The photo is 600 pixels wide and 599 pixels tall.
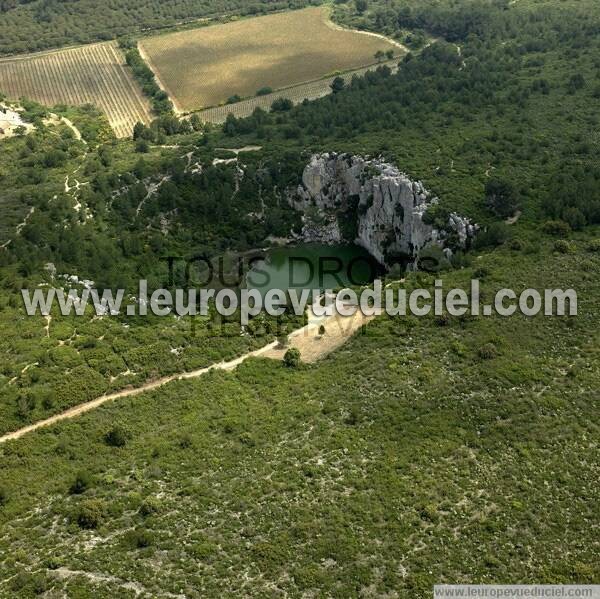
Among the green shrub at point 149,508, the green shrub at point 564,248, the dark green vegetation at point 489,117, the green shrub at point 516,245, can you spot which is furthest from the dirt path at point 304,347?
the dark green vegetation at point 489,117

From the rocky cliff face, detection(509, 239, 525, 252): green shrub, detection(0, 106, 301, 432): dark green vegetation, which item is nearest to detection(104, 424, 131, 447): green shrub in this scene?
detection(0, 106, 301, 432): dark green vegetation

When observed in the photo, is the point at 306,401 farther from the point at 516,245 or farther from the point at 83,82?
the point at 83,82

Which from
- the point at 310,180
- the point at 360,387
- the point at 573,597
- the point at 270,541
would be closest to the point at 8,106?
the point at 310,180

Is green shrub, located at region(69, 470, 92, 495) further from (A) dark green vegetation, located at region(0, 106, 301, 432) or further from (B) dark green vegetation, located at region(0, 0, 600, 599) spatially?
(A) dark green vegetation, located at region(0, 106, 301, 432)

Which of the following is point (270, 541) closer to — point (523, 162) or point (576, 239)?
point (576, 239)

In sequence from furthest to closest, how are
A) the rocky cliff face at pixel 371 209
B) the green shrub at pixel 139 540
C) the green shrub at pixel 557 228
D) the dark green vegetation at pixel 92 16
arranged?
the dark green vegetation at pixel 92 16
the rocky cliff face at pixel 371 209
the green shrub at pixel 557 228
the green shrub at pixel 139 540

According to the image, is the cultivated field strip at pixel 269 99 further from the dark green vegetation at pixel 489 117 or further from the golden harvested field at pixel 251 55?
the dark green vegetation at pixel 489 117

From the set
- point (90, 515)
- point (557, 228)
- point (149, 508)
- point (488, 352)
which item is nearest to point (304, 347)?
point (488, 352)
